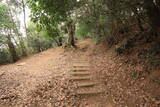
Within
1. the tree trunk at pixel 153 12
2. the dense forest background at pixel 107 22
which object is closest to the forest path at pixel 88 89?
the dense forest background at pixel 107 22

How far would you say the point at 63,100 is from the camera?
437cm

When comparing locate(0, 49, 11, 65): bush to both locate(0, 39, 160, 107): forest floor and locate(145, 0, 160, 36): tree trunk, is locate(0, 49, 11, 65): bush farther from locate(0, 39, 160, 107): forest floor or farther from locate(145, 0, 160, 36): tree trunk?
locate(145, 0, 160, 36): tree trunk

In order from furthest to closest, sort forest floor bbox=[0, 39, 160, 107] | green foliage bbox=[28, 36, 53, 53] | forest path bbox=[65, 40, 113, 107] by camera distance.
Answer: green foliage bbox=[28, 36, 53, 53] → forest path bbox=[65, 40, 113, 107] → forest floor bbox=[0, 39, 160, 107]

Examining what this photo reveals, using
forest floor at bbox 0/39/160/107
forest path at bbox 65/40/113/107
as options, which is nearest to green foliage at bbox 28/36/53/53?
forest floor at bbox 0/39/160/107

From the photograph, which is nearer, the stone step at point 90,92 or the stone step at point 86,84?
the stone step at point 90,92

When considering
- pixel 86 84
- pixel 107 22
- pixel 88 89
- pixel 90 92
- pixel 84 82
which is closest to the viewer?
pixel 90 92

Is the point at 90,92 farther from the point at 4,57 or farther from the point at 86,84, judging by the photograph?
the point at 4,57

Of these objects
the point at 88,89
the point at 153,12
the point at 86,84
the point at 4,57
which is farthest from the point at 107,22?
the point at 4,57

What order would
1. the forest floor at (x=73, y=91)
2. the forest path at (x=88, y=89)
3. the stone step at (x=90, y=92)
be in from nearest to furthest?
the forest floor at (x=73, y=91) < the forest path at (x=88, y=89) < the stone step at (x=90, y=92)

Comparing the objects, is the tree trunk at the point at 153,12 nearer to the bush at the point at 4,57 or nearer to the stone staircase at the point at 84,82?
the stone staircase at the point at 84,82

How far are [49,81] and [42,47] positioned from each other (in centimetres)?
1519

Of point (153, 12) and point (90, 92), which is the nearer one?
point (90, 92)

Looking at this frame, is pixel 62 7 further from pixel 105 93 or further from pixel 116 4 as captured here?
pixel 105 93

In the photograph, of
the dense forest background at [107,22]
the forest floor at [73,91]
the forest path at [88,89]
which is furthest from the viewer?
the forest path at [88,89]
